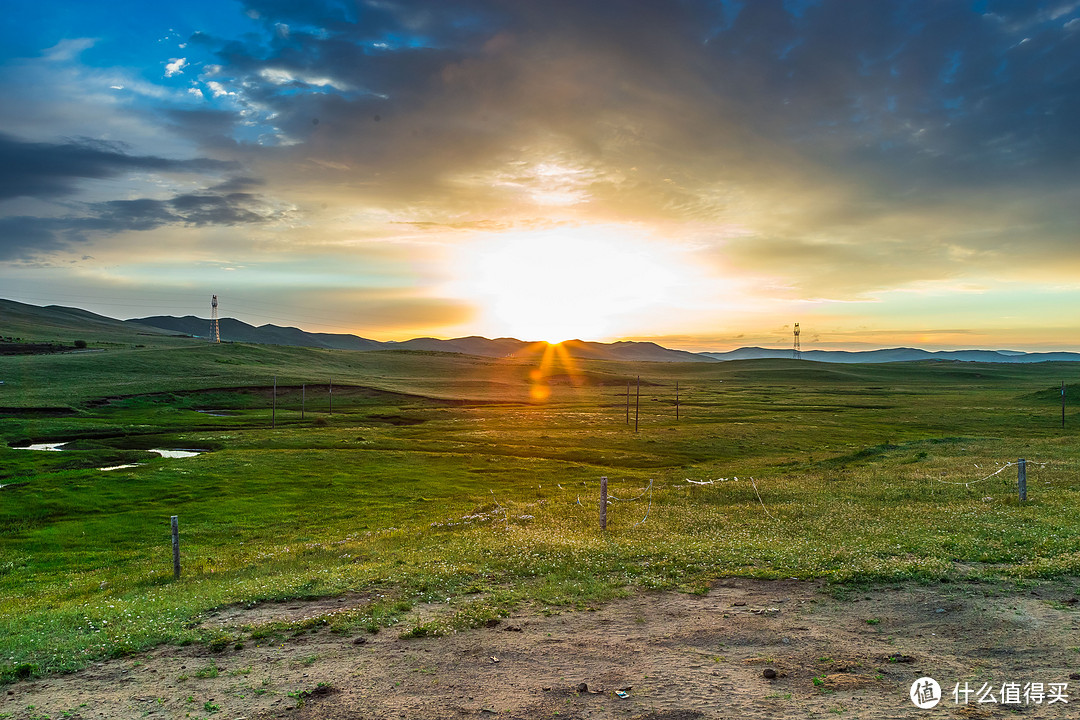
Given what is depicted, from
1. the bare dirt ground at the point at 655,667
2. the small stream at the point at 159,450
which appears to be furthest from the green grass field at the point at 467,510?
the small stream at the point at 159,450

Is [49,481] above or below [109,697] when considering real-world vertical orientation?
below

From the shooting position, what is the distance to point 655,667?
42.0 ft

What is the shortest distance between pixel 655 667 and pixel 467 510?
1101 inches

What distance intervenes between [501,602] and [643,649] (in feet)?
16.6

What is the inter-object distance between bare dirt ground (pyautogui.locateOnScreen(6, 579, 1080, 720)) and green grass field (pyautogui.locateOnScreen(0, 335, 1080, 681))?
1503mm

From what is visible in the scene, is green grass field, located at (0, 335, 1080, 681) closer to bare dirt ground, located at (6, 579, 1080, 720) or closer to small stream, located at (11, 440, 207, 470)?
bare dirt ground, located at (6, 579, 1080, 720)

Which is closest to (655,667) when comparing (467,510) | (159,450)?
(467,510)

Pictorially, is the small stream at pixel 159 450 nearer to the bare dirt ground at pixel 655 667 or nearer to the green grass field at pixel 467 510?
the green grass field at pixel 467 510

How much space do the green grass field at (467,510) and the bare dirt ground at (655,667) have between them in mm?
1503

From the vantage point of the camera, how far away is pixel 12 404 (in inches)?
3718

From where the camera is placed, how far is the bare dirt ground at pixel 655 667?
11.1 m

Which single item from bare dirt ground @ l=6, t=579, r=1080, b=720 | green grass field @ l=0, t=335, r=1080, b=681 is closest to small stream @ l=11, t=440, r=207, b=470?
green grass field @ l=0, t=335, r=1080, b=681

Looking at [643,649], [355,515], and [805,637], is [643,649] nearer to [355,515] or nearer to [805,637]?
[805,637]

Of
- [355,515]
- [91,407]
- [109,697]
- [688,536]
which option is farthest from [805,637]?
[91,407]
